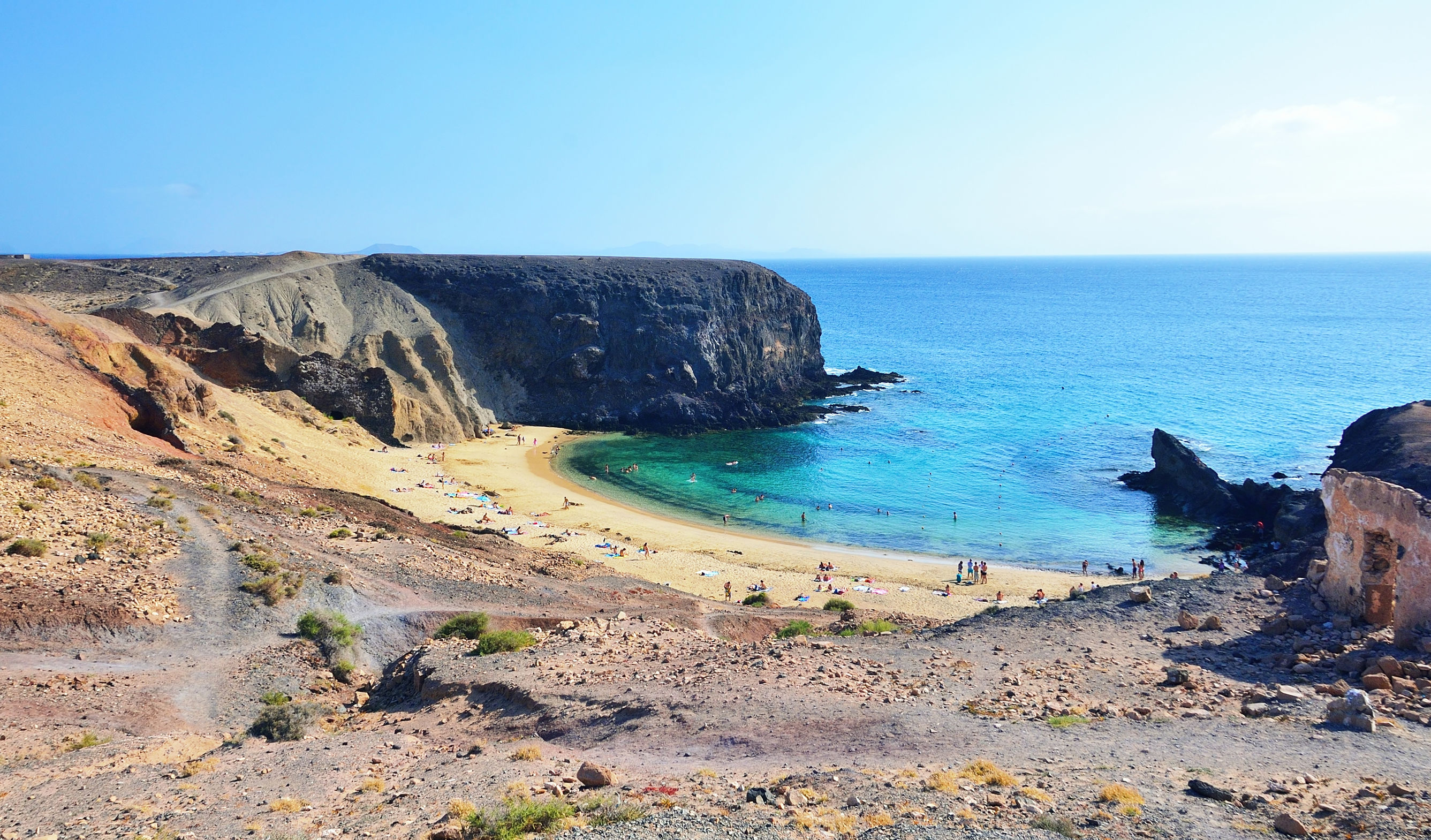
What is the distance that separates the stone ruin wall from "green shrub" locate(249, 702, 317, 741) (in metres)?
20.9

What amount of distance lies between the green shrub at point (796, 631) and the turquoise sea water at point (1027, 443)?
61.7ft

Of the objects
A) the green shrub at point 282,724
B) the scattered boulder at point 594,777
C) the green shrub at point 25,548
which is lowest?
the green shrub at point 282,724

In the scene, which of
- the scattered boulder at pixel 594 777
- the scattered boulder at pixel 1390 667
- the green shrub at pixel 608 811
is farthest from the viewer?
the scattered boulder at pixel 1390 667

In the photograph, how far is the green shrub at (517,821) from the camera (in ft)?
32.4

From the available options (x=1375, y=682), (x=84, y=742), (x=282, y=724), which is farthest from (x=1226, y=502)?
(x=84, y=742)

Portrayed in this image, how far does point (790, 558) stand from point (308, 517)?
776 inches

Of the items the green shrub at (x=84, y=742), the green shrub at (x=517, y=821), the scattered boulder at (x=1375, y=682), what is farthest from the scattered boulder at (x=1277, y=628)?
the green shrub at (x=84, y=742)

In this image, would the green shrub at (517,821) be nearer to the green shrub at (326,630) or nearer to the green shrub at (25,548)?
the green shrub at (326,630)

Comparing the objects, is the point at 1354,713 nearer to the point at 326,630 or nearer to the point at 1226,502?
the point at 326,630

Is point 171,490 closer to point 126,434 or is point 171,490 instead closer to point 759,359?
point 126,434

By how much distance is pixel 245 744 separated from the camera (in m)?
13.8

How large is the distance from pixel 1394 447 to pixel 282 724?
4134 centimetres

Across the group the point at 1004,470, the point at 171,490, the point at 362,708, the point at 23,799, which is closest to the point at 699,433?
the point at 1004,470

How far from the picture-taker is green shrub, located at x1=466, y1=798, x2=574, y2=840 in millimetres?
9891
